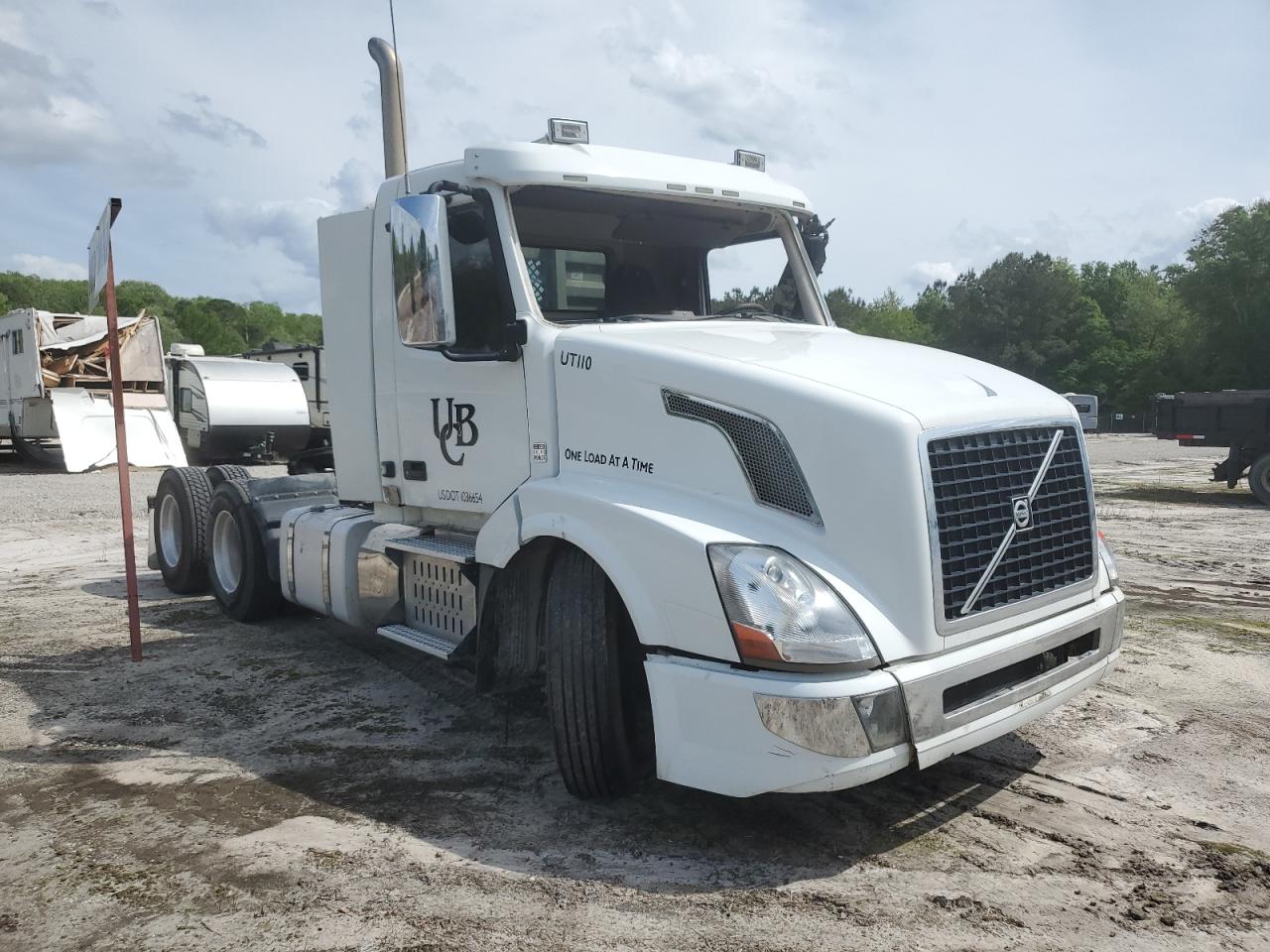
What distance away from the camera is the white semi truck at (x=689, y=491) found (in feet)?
11.5

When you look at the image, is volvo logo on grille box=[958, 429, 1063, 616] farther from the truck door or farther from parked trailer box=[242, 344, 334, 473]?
parked trailer box=[242, 344, 334, 473]

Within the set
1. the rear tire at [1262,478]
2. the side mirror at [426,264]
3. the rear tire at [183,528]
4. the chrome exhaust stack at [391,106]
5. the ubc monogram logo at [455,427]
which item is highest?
the chrome exhaust stack at [391,106]

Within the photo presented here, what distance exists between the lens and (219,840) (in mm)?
3975

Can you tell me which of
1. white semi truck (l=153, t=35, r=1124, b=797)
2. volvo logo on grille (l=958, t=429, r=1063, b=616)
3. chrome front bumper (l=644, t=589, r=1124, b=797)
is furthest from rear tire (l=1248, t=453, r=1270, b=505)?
chrome front bumper (l=644, t=589, r=1124, b=797)

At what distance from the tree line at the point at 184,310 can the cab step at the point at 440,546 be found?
2726 inches

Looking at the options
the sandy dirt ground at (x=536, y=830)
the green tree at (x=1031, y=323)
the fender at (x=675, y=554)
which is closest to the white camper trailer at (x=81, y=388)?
the sandy dirt ground at (x=536, y=830)

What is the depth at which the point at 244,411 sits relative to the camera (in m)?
20.2

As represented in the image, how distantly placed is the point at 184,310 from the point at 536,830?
94.5 meters

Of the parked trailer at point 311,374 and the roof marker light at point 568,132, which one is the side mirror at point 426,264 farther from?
the parked trailer at point 311,374

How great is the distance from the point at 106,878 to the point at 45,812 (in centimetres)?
85

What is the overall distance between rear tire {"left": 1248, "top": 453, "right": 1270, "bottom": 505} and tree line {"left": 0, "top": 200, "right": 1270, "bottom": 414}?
909 inches

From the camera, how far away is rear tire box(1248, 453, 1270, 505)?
15.7 meters

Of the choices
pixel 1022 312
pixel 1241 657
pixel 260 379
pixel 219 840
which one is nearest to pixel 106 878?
pixel 219 840

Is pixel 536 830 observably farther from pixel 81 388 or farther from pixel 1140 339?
pixel 1140 339
